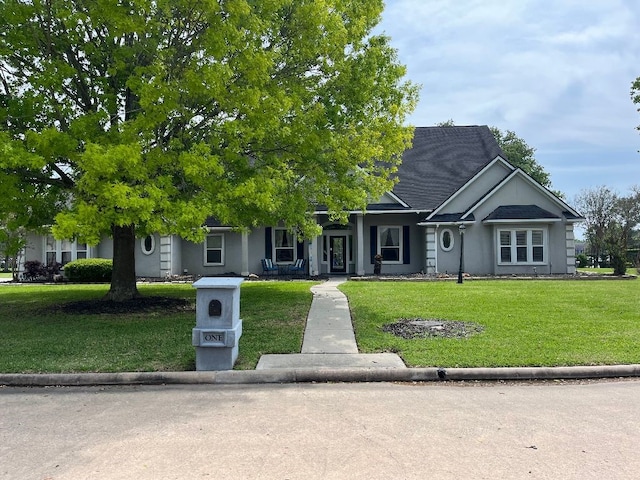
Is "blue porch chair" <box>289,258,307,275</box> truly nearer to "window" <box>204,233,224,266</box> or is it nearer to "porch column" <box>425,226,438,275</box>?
"window" <box>204,233,224,266</box>

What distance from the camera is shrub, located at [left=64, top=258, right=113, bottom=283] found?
21625 millimetres

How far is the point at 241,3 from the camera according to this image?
915 centimetres

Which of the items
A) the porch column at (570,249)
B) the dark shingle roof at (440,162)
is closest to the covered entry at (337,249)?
the dark shingle roof at (440,162)

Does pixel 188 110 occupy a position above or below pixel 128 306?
above

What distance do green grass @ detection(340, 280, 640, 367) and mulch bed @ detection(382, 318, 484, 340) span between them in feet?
0.73

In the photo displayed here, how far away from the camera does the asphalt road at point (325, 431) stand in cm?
398

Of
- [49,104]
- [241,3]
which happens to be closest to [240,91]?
[241,3]

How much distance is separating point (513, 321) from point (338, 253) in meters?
15.2

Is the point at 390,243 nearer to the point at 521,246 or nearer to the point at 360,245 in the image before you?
the point at 360,245

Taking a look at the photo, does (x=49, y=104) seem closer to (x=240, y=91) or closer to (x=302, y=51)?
(x=240, y=91)

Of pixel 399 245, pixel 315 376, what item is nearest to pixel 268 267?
pixel 399 245

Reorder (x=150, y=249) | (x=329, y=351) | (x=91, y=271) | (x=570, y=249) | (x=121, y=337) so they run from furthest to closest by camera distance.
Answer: (x=150, y=249) < (x=570, y=249) < (x=91, y=271) < (x=121, y=337) < (x=329, y=351)

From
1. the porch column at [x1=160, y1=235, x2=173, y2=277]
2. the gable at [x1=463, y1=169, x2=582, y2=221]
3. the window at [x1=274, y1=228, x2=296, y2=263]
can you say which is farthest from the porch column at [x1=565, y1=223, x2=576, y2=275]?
the porch column at [x1=160, y1=235, x2=173, y2=277]

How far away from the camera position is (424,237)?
2394cm
